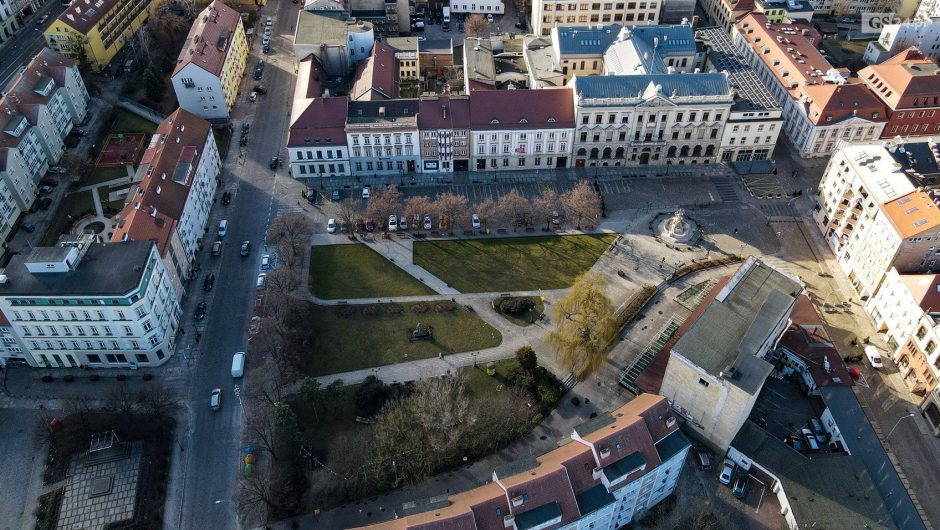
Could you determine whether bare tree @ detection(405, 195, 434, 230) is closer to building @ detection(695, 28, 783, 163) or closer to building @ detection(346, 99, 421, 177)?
building @ detection(346, 99, 421, 177)

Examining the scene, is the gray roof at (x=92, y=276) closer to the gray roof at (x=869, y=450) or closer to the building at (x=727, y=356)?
the building at (x=727, y=356)

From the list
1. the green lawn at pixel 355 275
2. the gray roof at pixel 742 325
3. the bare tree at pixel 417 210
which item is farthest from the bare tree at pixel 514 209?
the gray roof at pixel 742 325

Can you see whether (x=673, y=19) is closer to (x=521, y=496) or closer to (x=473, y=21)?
(x=473, y=21)

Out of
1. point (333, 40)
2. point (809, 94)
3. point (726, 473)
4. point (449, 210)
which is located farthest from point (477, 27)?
point (726, 473)

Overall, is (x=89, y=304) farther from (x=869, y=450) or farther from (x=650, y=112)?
(x=869, y=450)

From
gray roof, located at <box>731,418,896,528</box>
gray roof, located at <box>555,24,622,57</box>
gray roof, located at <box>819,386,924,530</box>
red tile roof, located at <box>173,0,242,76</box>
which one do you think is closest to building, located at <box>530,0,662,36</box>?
gray roof, located at <box>555,24,622,57</box>
